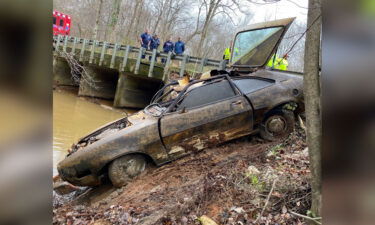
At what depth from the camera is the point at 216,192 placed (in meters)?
4.23

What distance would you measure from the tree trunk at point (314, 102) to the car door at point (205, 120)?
275cm

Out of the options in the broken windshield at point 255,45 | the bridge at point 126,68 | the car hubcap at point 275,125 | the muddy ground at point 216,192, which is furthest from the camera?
the bridge at point 126,68

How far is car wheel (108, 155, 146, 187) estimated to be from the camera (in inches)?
206

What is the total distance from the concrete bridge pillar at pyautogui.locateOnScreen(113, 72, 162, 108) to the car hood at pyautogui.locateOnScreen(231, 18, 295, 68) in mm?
8571

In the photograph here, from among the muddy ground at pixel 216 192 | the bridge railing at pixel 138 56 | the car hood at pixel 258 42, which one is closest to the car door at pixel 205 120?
the muddy ground at pixel 216 192

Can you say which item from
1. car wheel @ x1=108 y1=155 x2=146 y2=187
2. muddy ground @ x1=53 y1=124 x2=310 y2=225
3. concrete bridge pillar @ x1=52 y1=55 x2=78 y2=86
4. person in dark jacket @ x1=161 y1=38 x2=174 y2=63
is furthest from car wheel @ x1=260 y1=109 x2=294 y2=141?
concrete bridge pillar @ x1=52 y1=55 x2=78 y2=86

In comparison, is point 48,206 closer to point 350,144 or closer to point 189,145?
point 350,144

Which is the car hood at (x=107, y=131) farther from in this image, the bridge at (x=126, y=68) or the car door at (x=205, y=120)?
the bridge at (x=126, y=68)

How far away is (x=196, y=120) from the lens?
554 centimetres

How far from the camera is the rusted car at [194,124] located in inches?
206

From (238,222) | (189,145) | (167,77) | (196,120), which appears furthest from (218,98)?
(167,77)

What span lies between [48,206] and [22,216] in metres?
0.06

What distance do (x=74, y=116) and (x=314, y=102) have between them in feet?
40.1

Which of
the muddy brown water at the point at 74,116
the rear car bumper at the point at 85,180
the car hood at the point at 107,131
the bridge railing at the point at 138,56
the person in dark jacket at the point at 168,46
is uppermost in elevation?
the person in dark jacket at the point at 168,46
